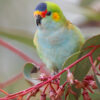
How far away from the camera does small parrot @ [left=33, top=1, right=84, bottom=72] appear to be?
133cm

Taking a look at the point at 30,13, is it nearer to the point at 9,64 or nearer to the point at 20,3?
the point at 20,3

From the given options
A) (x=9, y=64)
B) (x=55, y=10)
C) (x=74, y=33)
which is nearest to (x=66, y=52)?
(x=74, y=33)

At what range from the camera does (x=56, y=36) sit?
4.43 ft

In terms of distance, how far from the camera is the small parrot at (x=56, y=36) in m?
1.33

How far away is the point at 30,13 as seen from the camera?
11.5ft

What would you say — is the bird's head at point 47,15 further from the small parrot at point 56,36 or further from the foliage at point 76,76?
the foliage at point 76,76

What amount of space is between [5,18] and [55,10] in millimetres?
2012

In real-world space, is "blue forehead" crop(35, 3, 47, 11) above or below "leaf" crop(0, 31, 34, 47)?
above

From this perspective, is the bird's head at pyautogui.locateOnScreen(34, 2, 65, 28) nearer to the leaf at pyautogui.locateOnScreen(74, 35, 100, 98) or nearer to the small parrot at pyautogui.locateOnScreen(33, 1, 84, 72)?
the small parrot at pyautogui.locateOnScreen(33, 1, 84, 72)

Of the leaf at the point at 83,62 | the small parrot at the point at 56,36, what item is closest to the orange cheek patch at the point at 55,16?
the small parrot at the point at 56,36

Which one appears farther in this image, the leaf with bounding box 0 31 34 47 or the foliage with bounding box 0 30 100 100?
the leaf with bounding box 0 31 34 47

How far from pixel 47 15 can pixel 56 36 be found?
0.11 metres

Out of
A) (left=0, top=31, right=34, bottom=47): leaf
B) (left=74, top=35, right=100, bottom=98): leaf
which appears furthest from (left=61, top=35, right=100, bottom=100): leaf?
(left=0, top=31, right=34, bottom=47): leaf

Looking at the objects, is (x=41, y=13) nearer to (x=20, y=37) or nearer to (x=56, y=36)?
(x=56, y=36)
